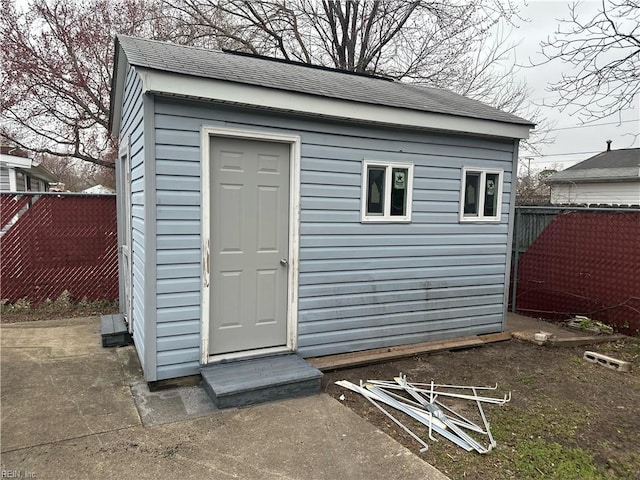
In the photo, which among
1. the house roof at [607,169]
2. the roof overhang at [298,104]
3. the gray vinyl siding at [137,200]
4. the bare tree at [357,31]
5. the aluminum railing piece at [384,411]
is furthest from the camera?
the house roof at [607,169]

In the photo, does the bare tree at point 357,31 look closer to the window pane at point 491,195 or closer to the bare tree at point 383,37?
the bare tree at point 383,37

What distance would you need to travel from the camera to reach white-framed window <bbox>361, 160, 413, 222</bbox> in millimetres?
4238

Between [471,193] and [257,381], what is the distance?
323cm

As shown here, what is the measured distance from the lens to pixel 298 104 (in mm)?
3701

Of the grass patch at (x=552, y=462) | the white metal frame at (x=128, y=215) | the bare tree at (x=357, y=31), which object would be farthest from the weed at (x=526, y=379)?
the bare tree at (x=357, y=31)

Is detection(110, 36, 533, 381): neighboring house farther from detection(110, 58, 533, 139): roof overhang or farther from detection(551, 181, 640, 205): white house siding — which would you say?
detection(551, 181, 640, 205): white house siding

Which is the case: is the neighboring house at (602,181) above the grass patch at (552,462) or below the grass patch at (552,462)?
above

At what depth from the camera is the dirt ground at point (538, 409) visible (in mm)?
2590

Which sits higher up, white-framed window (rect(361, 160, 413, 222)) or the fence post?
white-framed window (rect(361, 160, 413, 222))

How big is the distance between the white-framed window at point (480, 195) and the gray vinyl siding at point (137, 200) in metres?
3.37

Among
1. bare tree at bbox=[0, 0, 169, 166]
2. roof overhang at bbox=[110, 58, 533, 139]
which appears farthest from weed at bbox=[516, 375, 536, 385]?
bare tree at bbox=[0, 0, 169, 166]

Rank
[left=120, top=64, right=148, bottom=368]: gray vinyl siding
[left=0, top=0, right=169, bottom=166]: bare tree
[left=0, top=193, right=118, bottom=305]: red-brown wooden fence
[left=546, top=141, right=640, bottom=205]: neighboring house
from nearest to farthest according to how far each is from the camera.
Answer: [left=120, top=64, right=148, bottom=368]: gray vinyl siding
[left=0, top=193, right=118, bottom=305]: red-brown wooden fence
[left=0, top=0, right=169, bottom=166]: bare tree
[left=546, top=141, right=640, bottom=205]: neighboring house

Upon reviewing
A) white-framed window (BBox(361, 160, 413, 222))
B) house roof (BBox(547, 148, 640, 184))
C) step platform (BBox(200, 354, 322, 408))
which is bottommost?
step platform (BBox(200, 354, 322, 408))

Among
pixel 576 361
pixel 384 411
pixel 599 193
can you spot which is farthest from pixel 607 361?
pixel 599 193
